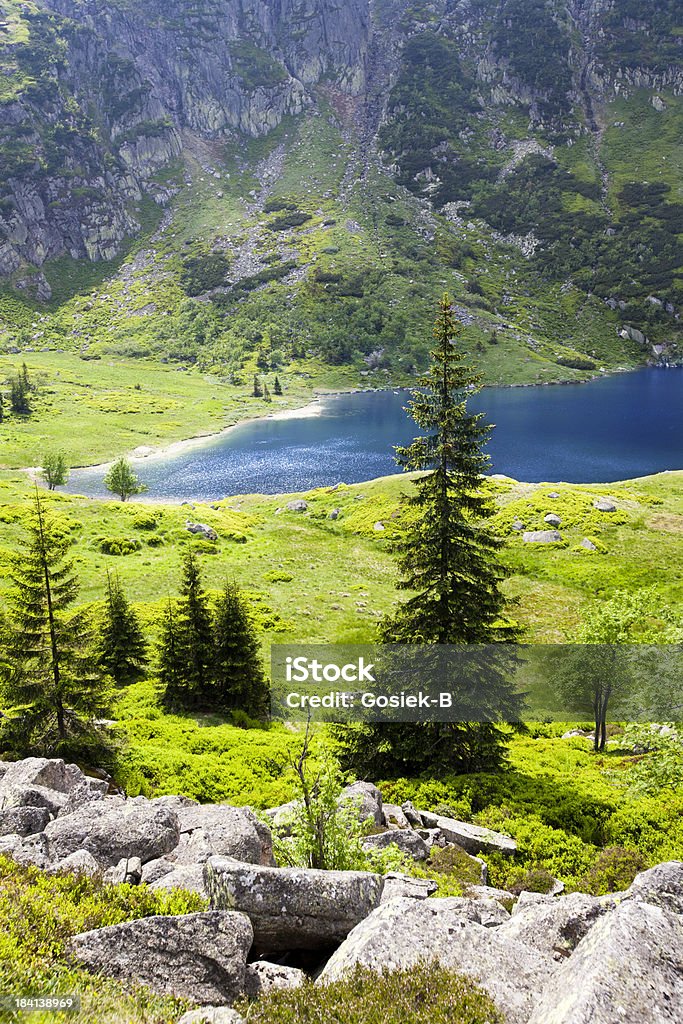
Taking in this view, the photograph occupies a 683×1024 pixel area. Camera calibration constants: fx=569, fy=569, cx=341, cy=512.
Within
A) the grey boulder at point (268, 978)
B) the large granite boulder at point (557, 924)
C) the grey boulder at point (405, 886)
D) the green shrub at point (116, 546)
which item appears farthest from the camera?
the green shrub at point (116, 546)

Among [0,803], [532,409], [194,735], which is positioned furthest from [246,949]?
[532,409]

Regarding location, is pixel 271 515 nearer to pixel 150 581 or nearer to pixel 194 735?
pixel 150 581

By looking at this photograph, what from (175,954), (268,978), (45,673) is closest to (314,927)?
(268,978)

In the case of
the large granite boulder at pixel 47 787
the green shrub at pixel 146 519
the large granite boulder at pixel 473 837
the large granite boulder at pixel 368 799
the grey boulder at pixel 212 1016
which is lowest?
the green shrub at pixel 146 519

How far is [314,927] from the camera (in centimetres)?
1012

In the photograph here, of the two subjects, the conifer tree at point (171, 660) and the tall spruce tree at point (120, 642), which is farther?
the tall spruce tree at point (120, 642)

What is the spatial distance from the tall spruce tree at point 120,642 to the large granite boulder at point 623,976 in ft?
107

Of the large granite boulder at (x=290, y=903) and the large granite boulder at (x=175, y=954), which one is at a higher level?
the large granite boulder at (x=175, y=954)

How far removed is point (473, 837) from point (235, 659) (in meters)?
17.9

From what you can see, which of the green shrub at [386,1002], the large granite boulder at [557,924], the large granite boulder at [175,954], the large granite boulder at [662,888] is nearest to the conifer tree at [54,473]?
the large granite boulder at [175,954]

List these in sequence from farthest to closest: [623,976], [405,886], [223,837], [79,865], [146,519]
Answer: [146,519], [223,837], [405,886], [79,865], [623,976]

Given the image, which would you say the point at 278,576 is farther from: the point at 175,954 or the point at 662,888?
the point at 175,954

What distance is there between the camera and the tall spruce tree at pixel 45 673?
22.0 m

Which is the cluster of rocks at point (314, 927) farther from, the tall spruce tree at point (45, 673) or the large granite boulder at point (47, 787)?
the tall spruce tree at point (45, 673)
